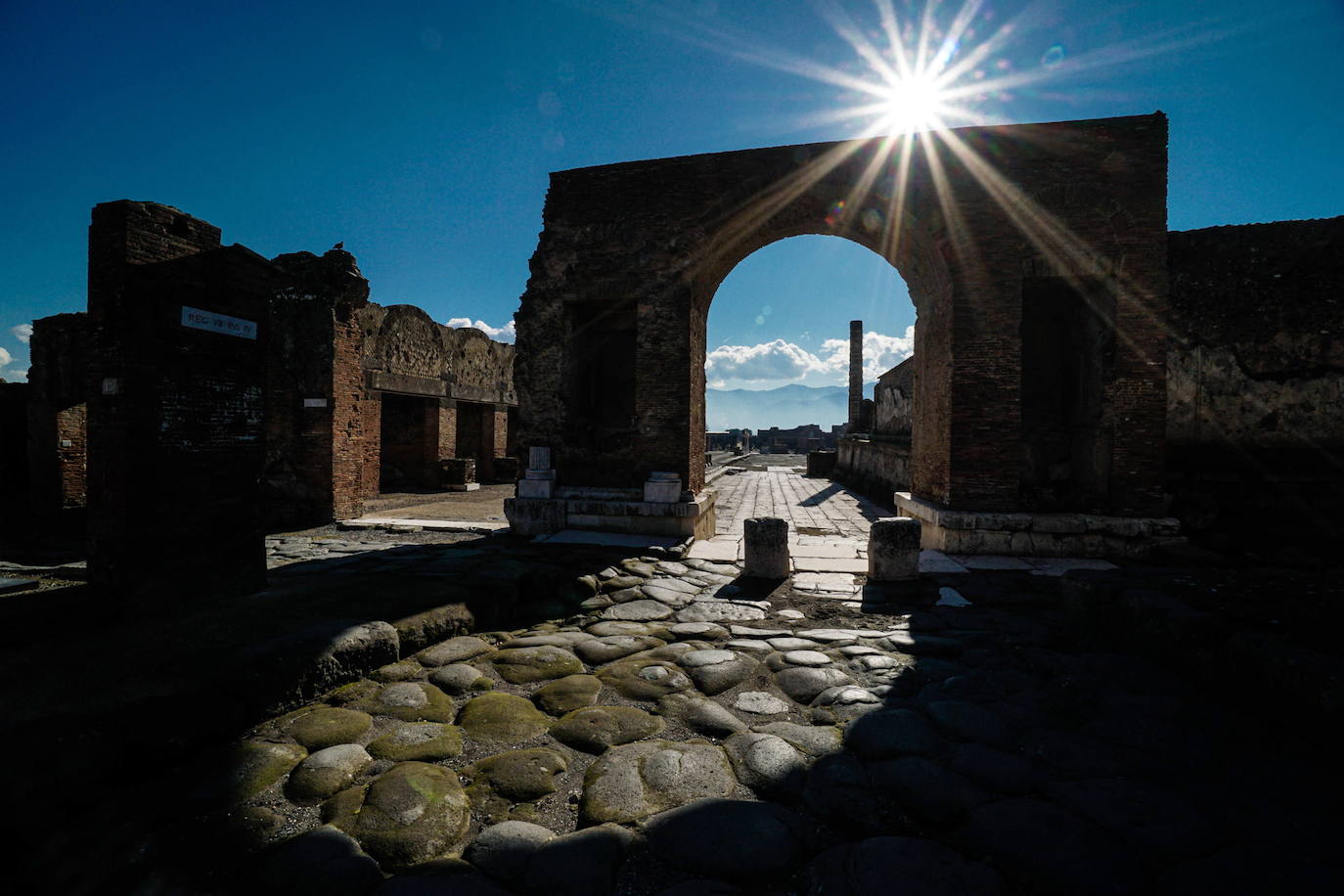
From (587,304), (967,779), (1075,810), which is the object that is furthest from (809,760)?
(587,304)

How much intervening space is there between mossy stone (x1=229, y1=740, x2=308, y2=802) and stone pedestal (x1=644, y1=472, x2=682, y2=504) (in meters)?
4.98

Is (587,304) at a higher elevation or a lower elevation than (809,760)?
higher

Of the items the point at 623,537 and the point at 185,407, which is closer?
the point at 185,407

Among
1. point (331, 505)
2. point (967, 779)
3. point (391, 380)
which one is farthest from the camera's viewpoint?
point (391, 380)

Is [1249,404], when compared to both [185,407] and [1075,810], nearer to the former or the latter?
[1075,810]

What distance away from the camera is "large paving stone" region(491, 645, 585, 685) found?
10.1ft

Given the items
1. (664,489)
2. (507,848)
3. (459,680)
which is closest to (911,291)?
(664,489)

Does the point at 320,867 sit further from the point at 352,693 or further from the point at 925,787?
the point at 925,787

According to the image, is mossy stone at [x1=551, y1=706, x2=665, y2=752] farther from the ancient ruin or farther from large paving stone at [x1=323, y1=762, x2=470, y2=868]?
large paving stone at [x1=323, y1=762, x2=470, y2=868]

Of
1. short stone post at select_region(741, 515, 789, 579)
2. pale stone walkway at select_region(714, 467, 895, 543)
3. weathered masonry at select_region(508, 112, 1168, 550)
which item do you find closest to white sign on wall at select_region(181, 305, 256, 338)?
weathered masonry at select_region(508, 112, 1168, 550)

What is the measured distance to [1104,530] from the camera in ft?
20.4

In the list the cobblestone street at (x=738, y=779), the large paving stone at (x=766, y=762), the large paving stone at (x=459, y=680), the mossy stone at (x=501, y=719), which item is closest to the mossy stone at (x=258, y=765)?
the cobblestone street at (x=738, y=779)

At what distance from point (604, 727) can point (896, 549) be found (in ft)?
11.7

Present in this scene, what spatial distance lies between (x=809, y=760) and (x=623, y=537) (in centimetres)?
468
